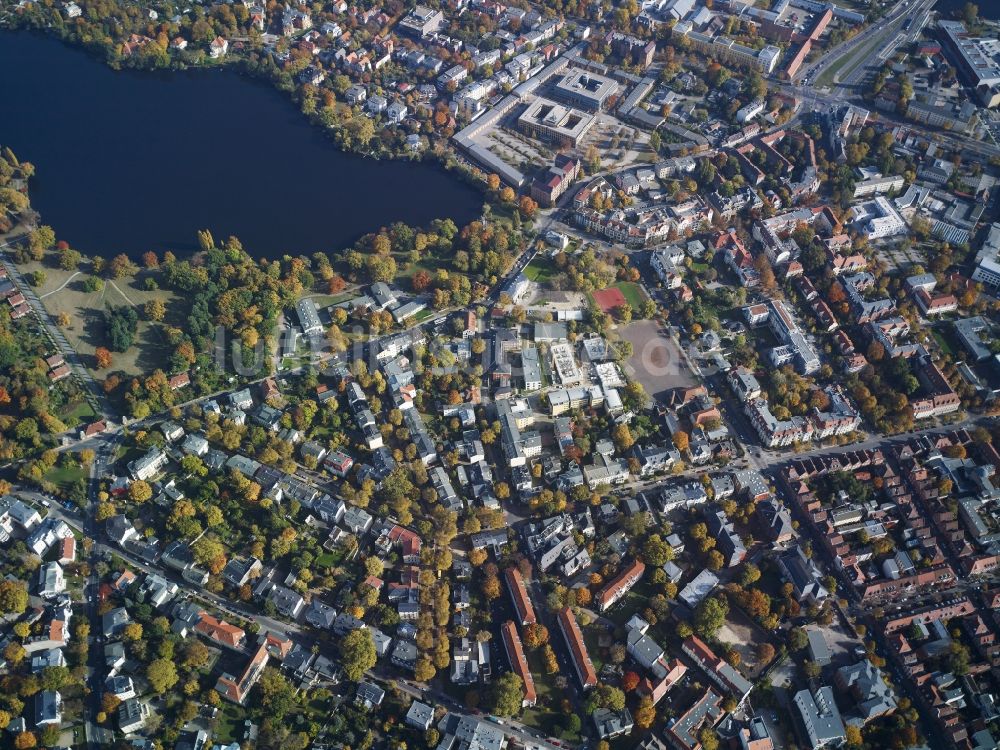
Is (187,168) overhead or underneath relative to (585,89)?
underneath

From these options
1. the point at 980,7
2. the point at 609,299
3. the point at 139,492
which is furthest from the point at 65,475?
the point at 980,7

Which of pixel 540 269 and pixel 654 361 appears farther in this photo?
pixel 540 269

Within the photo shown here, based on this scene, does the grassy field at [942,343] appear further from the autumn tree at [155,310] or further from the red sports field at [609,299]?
the autumn tree at [155,310]

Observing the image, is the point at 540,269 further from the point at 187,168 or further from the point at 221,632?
the point at 221,632

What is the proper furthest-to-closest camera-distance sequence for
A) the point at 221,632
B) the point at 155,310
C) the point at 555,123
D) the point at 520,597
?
the point at 555,123, the point at 155,310, the point at 520,597, the point at 221,632

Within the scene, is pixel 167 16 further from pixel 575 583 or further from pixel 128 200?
pixel 575 583

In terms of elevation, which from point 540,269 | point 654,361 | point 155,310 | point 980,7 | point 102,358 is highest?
point 980,7

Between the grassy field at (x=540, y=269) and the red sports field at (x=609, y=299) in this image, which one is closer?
the red sports field at (x=609, y=299)

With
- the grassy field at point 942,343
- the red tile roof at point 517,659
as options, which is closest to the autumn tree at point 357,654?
the red tile roof at point 517,659
